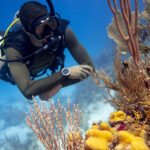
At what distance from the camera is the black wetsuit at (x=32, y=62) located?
10.7 feet

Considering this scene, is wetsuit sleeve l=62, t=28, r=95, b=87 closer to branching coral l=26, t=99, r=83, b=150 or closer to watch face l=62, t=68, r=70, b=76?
watch face l=62, t=68, r=70, b=76

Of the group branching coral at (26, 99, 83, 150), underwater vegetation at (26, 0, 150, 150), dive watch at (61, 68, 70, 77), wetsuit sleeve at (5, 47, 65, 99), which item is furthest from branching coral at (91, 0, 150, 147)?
wetsuit sleeve at (5, 47, 65, 99)

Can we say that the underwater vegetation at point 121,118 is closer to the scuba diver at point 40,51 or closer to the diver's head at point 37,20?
the scuba diver at point 40,51

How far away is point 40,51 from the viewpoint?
3.59 metres

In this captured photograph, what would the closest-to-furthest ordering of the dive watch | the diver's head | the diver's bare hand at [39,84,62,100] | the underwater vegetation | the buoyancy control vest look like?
the underwater vegetation
the dive watch
the diver's bare hand at [39,84,62,100]
the diver's head
the buoyancy control vest

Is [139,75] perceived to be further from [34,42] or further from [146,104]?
[34,42]

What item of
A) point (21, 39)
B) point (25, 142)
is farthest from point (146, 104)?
point (25, 142)

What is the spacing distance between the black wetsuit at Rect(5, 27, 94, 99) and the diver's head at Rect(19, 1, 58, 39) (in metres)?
0.33

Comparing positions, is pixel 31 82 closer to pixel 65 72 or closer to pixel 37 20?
pixel 65 72

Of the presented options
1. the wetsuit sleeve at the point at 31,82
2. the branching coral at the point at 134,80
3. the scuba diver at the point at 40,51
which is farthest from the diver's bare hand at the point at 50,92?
the branching coral at the point at 134,80

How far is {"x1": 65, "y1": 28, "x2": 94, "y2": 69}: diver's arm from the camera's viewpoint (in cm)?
390

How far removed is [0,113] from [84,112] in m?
17.0

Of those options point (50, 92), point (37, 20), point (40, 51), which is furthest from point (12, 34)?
point (50, 92)

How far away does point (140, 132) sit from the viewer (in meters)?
1.88
